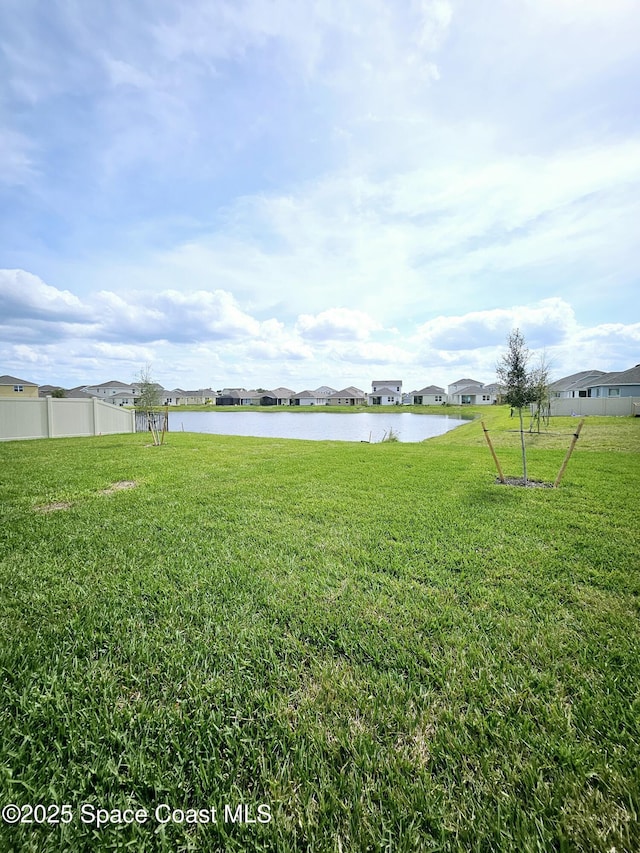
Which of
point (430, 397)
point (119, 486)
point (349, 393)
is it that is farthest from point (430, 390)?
point (119, 486)

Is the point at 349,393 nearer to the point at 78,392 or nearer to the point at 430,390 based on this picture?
the point at 430,390

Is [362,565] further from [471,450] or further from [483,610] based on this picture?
[471,450]

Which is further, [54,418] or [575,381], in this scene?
[575,381]

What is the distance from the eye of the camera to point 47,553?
12.5ft

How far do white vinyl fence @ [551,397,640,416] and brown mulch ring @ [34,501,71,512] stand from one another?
3599cm

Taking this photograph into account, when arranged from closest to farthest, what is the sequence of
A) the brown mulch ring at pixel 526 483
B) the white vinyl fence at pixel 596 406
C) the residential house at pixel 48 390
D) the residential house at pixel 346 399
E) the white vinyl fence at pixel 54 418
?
1. the brown mulch ring at pixel 526 483
2. the white vinyl fence at pixel 54 418
3. the white vinyl fence at pixel 596 406
4. the residential house at pixel 48 390
5. the residential house at pixel 346 399

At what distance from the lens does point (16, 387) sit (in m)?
42.1

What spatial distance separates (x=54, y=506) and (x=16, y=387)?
4861 cm

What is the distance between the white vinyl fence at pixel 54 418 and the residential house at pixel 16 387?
31110mm

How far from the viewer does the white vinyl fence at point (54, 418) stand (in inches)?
604

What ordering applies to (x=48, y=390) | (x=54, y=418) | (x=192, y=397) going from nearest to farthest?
(x=54, y=418)
(x=48, y=390)
(x=192, y=397)

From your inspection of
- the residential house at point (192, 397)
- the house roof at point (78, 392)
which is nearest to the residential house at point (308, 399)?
the residential house at point (192, 397)

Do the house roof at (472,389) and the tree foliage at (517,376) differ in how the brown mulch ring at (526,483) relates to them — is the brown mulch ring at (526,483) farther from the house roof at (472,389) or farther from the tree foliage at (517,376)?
the house roof at (472,389)

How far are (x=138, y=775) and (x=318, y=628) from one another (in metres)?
1.24
